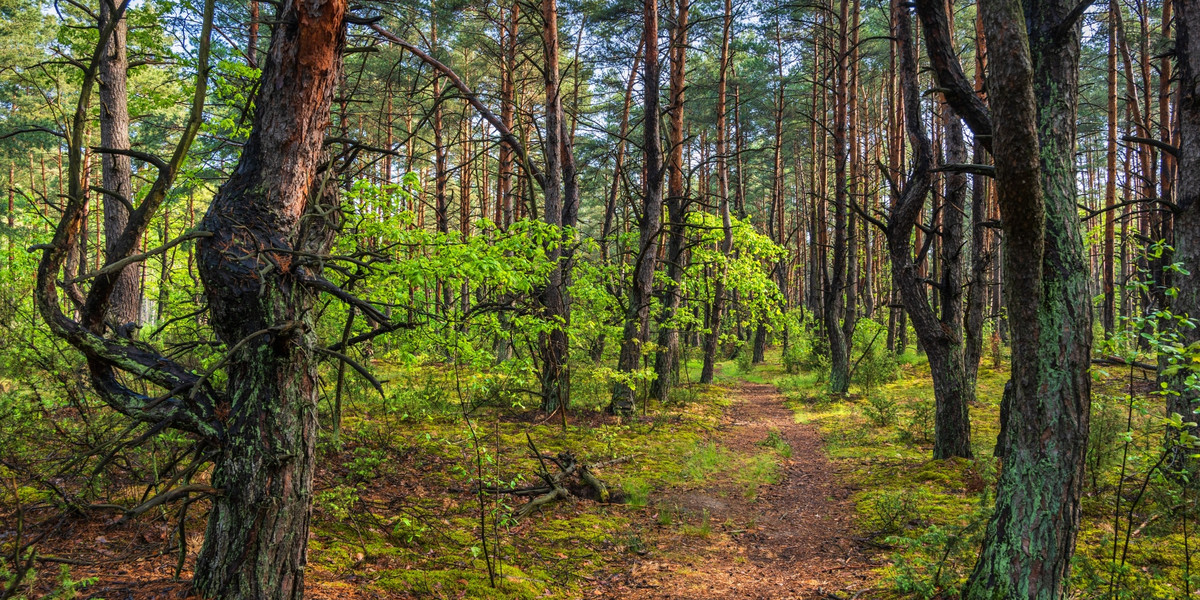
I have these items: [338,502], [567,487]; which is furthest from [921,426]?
[338,502]

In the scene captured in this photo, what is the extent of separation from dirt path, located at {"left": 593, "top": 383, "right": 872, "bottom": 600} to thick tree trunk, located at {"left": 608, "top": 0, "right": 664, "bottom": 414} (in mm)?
3258

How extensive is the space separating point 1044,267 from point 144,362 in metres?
5.06

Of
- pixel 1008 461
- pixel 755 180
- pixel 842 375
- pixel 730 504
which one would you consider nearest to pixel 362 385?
pixel 730 504

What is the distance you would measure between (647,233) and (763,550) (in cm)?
633

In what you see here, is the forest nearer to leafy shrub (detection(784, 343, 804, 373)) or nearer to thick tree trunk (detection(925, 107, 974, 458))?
thick tree trunk (detection(925, 107, 974, 458))

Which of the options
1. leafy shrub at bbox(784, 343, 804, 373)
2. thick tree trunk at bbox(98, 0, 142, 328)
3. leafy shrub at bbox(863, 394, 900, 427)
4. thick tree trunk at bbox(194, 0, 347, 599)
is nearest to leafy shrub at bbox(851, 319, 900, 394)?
leafy shrub at bbox(784, 343, 804, 373)

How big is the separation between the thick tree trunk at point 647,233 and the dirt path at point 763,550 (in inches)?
128

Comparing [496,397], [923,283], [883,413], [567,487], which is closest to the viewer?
[567,487]

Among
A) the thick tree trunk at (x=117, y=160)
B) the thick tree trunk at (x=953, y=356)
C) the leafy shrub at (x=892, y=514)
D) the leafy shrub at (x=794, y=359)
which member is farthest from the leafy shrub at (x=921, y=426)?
the thick tree trunk at (x=117, y=160)

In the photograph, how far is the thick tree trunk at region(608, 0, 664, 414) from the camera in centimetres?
1030

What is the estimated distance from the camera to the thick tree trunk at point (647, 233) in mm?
10305

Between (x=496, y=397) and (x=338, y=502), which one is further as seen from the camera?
(x=496, y=397)

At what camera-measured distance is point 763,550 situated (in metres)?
5.46

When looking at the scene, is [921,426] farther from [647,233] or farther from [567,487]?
[567,487]
